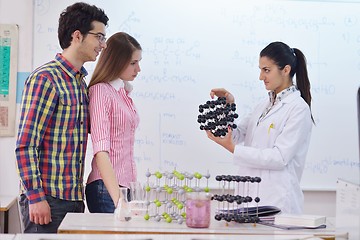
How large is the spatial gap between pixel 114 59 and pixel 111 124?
326mm

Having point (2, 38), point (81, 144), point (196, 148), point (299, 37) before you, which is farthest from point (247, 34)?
point (81, 144)

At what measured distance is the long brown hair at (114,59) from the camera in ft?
9.61

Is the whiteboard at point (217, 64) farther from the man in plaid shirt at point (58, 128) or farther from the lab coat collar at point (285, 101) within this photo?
the man in plaid shirt at point (58, 128)

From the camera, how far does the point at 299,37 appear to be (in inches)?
176

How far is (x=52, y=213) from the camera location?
266 centimetres

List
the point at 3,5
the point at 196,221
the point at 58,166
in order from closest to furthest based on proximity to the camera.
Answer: the point at 196,221 < the point at 58,166 < the point at 3,5

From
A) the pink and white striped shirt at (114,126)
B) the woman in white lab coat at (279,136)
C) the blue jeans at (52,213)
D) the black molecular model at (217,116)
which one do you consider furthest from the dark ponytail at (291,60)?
the blue jeans at (52,213)

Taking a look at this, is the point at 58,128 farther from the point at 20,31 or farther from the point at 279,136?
the point at 20,31

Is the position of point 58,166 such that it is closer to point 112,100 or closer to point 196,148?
point 112,100

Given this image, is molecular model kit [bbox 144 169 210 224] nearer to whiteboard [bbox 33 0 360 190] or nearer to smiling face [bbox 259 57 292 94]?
smiling face [bbox 259 57 292 94]

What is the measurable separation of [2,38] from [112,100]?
69.4 inches

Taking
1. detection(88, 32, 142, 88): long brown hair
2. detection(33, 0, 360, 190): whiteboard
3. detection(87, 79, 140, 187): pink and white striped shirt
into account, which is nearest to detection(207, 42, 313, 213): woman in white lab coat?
detection(87, 79, 140, 187): pink and white striped shirt

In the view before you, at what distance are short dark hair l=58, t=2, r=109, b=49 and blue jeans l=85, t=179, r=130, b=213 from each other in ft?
2.08

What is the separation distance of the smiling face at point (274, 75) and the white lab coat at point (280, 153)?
0.28 ft
